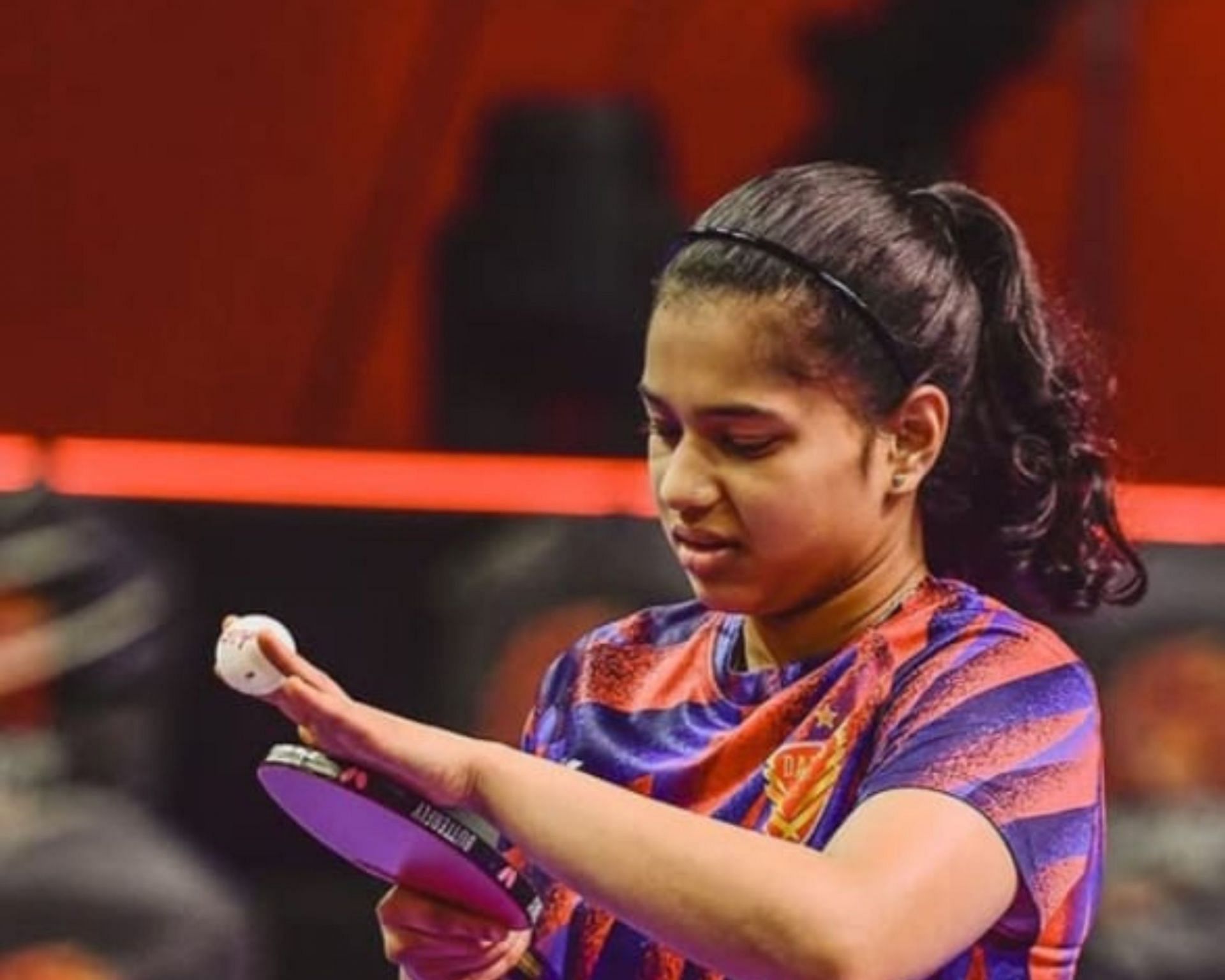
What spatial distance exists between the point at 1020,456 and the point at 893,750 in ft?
0.80

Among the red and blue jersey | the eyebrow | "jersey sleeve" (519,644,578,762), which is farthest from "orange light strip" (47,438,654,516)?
the eyebrow

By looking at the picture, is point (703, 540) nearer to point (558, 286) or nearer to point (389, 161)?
point (558, 286)

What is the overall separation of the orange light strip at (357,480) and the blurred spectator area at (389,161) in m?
0.76

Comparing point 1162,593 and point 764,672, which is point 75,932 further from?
point 764,672

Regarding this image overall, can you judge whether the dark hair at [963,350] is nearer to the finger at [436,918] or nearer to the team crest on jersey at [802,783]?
the team crest on jersey at [802,783]

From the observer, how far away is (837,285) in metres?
1.69

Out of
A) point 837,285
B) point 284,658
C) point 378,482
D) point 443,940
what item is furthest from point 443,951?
point 378,482

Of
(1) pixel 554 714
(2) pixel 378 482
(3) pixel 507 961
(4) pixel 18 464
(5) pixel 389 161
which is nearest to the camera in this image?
(3) pixel 507 961

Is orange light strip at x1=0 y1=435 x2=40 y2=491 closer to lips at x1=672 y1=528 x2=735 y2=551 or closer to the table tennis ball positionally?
lips at x1=672 y1=528 x2=735 y2=551

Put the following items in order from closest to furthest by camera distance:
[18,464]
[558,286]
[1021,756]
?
[1021,756], [18,464], [558,286]

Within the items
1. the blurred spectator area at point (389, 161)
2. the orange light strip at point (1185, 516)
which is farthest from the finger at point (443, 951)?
the blurred spectator area at point (389, 161)

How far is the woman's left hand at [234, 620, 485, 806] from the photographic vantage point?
149 centimetres

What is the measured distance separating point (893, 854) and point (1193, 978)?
2217 millimetres

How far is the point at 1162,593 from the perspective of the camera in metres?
3.72
